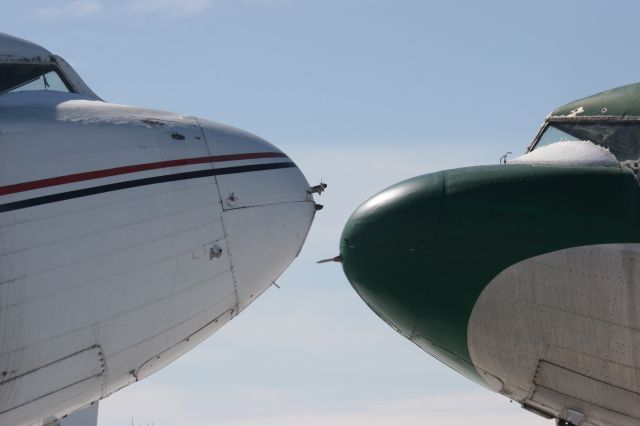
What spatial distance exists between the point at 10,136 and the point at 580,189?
7916 millimetres

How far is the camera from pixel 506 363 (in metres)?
21.2

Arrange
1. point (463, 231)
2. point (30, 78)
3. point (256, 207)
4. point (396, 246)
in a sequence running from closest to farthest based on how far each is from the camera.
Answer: point (463, 231)
point (396, 246)
point (256, 207)
point (30, 78)

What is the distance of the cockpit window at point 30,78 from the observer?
2292 cm

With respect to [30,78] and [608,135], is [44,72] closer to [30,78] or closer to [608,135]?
[30,78]

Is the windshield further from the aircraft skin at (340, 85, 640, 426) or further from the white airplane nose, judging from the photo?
the white airplane nose

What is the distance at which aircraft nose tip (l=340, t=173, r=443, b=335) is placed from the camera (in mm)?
21312

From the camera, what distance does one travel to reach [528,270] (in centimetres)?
2073

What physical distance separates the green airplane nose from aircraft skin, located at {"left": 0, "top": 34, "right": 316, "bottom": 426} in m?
1.86

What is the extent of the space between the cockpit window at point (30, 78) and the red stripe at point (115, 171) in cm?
238

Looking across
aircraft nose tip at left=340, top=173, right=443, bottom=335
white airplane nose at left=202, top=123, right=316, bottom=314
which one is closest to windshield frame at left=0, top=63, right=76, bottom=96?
white airplane nose at left=202, top=123, right=316, bottom=314

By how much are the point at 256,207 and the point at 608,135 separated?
17.3 ft

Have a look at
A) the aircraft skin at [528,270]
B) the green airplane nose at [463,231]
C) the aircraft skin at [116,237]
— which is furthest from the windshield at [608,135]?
the aircraft skin at [116,237]

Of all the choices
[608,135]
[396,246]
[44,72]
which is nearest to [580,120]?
[608,135]

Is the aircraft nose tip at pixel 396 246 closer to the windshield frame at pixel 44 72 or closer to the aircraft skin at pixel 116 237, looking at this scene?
the aircraft skin at pixel 116 237
